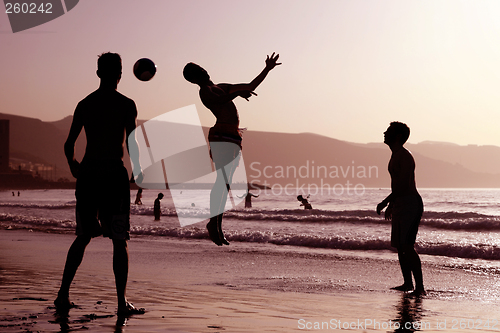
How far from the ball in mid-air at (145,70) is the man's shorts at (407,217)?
464 cm

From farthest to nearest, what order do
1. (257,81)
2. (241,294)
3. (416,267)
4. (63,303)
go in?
(416,267) < (241,294) < (63,303) < (257,81)

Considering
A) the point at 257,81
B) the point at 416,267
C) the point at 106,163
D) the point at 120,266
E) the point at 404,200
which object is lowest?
the point at 416,267

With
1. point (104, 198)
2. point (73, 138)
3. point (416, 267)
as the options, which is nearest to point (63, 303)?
point (104, 198)

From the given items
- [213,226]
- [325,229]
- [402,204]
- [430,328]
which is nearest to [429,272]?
[402,204]

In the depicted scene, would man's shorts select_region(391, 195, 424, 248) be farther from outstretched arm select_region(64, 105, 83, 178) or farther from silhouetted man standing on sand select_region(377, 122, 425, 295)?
outstretched arm select_region(64, 105, 83, 178)

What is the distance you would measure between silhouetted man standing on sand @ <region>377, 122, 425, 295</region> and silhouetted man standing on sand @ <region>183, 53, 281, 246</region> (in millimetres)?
3391

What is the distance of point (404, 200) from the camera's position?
805 centimetres

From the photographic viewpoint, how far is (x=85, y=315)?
5.49 metres

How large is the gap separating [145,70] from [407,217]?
4.83m

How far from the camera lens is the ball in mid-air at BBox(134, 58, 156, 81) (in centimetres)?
506

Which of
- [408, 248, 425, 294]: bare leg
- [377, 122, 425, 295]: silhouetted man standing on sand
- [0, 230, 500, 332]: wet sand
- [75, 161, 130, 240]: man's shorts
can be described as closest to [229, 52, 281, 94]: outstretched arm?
[75, 161, 130, 240]: man's shorts

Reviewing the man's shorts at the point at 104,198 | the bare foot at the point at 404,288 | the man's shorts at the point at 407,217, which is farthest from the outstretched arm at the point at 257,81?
the bare foot at the point at 404,288

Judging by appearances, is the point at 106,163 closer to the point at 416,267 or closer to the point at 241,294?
the point at 241,294

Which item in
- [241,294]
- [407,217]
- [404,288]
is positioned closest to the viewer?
[241,294]
